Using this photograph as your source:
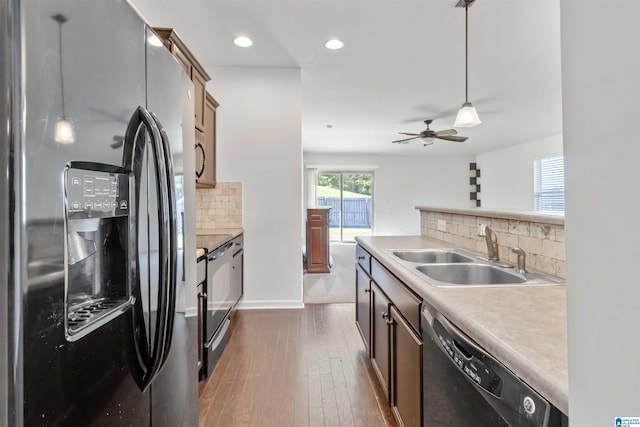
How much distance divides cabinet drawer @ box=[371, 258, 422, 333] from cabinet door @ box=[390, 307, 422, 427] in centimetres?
4

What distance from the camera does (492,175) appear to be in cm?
851

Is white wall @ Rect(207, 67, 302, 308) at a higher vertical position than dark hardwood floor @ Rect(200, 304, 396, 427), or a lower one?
higher

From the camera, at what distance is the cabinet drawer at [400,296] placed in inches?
49.8

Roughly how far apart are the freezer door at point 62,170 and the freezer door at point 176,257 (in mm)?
149

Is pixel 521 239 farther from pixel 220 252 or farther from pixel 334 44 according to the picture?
pixel 334 44

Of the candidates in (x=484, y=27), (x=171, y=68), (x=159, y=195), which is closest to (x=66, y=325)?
(x=159, y=195)

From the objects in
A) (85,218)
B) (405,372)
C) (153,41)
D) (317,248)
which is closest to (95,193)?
(85,218)

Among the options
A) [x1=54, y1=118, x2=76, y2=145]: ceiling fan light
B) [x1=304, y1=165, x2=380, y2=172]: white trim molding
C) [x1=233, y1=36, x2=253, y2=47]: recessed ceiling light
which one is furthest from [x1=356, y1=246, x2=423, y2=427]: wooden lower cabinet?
[x1=304, y1=165, x2=380, y2=172]: white trim molding

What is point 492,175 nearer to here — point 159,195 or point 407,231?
point 407,231

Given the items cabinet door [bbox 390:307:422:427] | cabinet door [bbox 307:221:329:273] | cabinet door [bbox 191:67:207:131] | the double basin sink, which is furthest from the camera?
cabinet door [bbox 307:221:329:273]

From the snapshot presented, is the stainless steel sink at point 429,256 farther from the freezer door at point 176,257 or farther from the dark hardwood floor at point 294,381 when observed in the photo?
the freezer door at point 176,257

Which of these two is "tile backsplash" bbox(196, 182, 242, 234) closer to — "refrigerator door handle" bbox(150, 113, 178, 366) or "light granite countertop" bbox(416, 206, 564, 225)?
"light granite countertop" bbox(416, 206, 564, 225)

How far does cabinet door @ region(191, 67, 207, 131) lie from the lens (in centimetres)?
269

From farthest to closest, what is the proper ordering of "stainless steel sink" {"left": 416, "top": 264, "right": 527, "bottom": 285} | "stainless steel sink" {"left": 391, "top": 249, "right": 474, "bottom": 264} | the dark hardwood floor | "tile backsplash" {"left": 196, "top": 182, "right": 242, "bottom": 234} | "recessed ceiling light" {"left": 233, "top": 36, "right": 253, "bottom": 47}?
"tile backsplash" {"left": 196, "top": 182, "right": 242, "bottom": 234} → "recessed ceiling light" {"left": 233, "top": 36, "right": 253, "bottom": 47} → "stainless steel sink" {"left": 391, "top": 249, "right": 474, "bottom": 264} → the dark hardwood floor → "stainless steel sink" {"left": 416, "top": 264, "right": 527, "bottom": 285}
